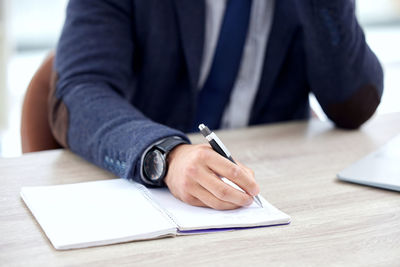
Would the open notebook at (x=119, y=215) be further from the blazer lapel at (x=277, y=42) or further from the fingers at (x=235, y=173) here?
the blazer lapel at (x=277, y=42)

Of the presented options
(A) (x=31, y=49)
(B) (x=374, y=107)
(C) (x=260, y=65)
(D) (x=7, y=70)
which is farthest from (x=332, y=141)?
(A) (x=31, y=49)

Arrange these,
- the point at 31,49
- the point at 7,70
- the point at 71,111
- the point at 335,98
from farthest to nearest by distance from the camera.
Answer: the point at 31,49 < the point at 7,70 < the point at 335,98 < the point at 71,111

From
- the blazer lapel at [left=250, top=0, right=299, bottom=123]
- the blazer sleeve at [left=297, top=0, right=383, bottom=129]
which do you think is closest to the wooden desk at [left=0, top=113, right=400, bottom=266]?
the blazer sleeve at [left=297, top=0, right=383, bottom=129]

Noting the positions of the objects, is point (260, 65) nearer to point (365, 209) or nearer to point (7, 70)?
point (365, 209)

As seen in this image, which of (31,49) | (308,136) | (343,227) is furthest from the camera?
(31,49)

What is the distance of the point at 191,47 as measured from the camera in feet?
4.12

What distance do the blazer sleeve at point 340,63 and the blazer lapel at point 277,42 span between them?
0.14 ft

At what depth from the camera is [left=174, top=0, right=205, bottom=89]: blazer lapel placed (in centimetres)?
124

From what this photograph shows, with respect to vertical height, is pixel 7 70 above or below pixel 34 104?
below

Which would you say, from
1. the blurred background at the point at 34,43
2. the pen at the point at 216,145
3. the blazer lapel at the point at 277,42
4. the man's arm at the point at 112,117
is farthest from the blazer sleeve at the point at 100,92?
the blurred background at the point at 34,43

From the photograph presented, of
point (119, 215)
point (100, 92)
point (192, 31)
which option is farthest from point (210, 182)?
point (192, 31)

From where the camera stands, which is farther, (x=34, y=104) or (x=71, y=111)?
(x=34, y=104)

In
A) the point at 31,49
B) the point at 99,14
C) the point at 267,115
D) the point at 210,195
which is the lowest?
the point at 31,49

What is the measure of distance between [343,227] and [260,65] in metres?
0.66
